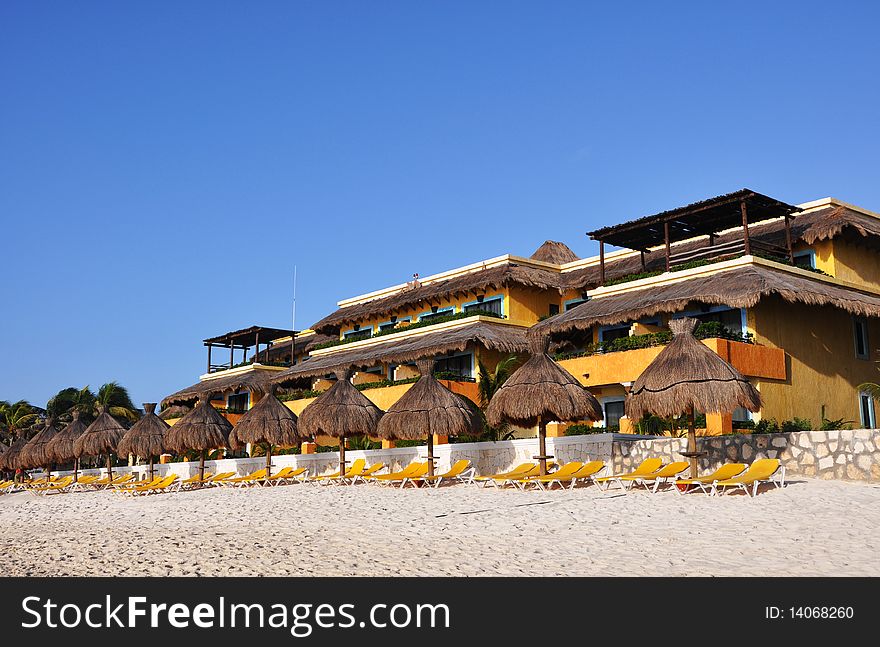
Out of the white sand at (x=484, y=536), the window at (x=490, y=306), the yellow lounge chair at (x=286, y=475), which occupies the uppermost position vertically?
the window at (x=490, y=306)

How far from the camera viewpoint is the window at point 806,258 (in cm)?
2732

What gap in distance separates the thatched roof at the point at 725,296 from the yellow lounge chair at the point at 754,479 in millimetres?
6227

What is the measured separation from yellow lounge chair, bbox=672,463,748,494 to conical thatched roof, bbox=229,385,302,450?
12556 mm

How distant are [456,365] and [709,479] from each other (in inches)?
637

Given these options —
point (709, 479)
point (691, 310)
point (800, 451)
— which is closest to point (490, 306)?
point (691, 310)

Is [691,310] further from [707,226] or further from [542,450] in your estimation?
[542,450]

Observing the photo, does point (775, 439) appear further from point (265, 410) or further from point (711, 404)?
point (265, 410)

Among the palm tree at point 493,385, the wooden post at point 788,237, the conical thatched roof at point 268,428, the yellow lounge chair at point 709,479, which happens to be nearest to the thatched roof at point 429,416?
the palm tree at point 493,385

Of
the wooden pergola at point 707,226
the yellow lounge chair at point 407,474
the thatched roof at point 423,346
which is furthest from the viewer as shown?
the thatched roof at point 423,346

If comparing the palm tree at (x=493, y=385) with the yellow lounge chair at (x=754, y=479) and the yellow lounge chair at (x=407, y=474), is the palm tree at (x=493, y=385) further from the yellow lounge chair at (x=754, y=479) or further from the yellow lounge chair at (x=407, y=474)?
the yellow lounge chair at (x=754, y=479)

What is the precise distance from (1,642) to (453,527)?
7.44 m

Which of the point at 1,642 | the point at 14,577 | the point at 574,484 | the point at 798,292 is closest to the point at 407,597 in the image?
the point at 1,642

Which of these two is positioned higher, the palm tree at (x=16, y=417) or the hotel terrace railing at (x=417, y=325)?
the hotel terrace railing at (x=417, y=325)

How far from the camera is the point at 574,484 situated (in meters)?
18.8
